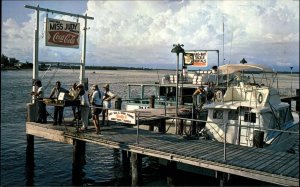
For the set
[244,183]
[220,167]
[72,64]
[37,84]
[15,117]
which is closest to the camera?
[220,167]

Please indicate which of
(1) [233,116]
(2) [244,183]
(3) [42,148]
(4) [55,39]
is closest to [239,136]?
(1) [233,116]

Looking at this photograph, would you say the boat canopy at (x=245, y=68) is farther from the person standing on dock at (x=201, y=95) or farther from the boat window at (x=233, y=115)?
the boat window at (x=233, y=115)

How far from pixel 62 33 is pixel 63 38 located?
229 millimetres

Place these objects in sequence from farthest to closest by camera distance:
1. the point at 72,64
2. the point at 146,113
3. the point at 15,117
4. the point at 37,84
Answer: the point at 15,117 → the point at 146,113 → the point at 72,64 → the point at 37,84

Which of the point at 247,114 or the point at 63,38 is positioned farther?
the point at 63,38

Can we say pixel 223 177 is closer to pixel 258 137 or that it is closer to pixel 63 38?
pixel 258 137

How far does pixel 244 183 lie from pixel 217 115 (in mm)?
3787

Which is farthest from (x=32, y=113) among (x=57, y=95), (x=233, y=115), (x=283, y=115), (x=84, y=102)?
(x=283, y=115)

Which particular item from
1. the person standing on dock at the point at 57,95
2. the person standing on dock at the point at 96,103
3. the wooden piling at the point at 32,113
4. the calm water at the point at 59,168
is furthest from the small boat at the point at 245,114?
the wooden piling at the point at 32,113

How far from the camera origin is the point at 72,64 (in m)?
17.8

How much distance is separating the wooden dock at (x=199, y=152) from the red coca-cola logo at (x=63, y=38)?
12.6ft

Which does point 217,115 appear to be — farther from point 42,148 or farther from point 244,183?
point 42,148

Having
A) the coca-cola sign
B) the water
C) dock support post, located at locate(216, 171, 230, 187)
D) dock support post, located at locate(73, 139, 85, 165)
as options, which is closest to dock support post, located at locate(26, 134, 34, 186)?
the water

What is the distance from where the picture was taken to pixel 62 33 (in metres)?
17.0
